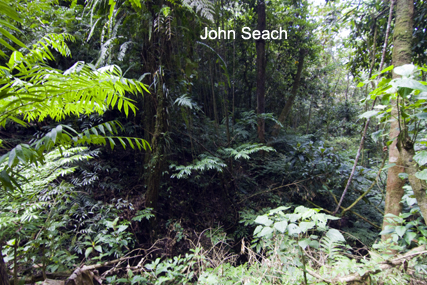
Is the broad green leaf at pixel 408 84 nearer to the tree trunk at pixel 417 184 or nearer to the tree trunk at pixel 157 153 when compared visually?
the tree trunk at pixel 417 184

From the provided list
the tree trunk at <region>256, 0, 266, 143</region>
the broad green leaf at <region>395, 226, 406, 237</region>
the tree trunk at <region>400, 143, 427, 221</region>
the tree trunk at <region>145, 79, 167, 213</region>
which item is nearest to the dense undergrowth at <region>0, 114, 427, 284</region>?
the broad green leaf at <region>395, 226, 406, 237</region>

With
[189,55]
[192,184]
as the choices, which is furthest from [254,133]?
[189,55]

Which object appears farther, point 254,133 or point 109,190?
point 254,133

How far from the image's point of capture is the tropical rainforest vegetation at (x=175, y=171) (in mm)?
1404

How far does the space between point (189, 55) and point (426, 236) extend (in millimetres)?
3071

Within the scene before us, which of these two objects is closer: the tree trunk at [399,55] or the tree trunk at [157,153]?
the tree trunk at [399,55]

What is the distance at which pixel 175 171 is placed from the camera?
3240 mm

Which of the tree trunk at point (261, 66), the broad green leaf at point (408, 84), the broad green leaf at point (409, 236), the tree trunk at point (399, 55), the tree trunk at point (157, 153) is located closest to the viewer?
the broad green leaf at point (408, 84)

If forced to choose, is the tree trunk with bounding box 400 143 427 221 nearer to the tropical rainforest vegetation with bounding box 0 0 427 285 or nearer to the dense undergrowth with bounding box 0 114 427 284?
the tropical rainforest vegetation with bounding box 0 0 427 285

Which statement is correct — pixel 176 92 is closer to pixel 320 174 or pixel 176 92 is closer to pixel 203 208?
pixel 203 208

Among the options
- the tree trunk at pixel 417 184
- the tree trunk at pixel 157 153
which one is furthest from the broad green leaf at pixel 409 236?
the tree trunk at pixel 157 153

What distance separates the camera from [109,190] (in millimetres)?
2832

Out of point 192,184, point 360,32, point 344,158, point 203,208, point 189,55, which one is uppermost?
point 360,32

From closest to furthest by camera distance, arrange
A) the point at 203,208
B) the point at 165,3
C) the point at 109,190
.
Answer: the point at 165,3 → the point at 109,190 → the point at 203,208
